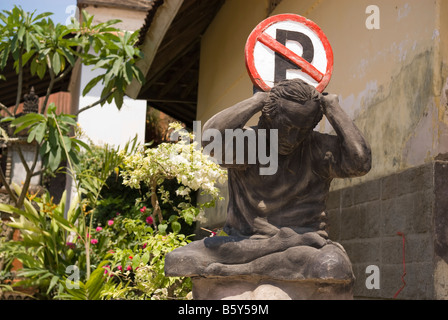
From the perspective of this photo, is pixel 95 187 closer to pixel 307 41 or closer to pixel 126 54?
pixel 126 54

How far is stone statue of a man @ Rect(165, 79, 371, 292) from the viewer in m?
2.72

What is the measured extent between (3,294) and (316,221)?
5.45 m

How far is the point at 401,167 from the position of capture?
13.1ft

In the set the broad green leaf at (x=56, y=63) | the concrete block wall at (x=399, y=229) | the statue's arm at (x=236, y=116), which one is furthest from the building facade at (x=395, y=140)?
the broad green leaf at (x=56, y=63)

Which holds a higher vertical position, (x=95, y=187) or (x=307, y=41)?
(x=307, y=41)

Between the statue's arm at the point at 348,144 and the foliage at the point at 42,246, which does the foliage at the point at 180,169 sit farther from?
the statue's arm at the point at 348,144

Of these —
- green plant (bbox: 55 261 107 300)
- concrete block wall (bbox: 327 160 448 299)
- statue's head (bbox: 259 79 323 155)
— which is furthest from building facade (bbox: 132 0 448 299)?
green plant (bbox: 55 261 107 300)

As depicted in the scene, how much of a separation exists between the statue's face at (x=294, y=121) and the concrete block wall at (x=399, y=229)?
1.10 m

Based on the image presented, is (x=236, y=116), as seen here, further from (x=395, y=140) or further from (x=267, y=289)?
(x=395, y=140)

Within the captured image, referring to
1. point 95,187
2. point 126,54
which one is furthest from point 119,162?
point 126,54

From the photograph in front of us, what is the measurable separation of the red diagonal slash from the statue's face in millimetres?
250

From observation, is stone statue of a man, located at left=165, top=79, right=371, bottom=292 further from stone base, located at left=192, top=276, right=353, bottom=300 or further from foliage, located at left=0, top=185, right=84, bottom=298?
foliage, located at left=0, top=185, right=84, bottom=298

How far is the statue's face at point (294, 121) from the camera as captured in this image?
274cm
